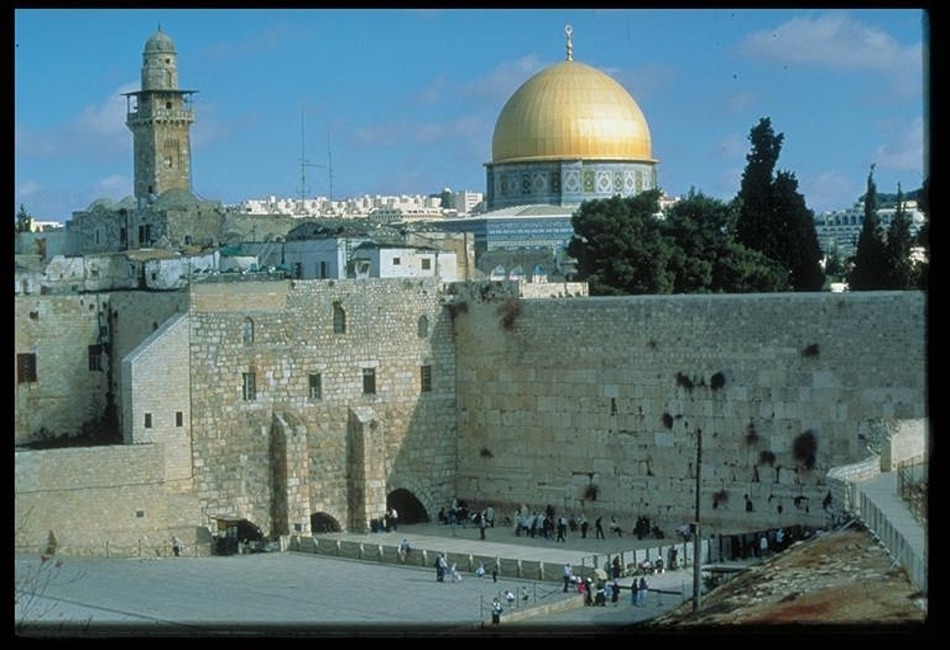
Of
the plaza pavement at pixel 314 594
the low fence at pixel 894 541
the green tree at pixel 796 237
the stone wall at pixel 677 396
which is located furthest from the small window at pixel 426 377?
the low fence at pixel 894 541

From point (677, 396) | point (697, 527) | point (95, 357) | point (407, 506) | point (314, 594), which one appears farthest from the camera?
point (407, 506)

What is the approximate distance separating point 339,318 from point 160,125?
57.4 ft

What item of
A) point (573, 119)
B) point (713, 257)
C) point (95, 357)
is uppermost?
point (573, 119)

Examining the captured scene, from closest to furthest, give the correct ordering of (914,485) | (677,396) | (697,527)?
(914,485) < (697,527) < (677,396)

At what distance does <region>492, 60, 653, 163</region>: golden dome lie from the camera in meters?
44.0

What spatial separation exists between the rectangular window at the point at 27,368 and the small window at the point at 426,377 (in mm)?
5660

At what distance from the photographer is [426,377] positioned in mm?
26203

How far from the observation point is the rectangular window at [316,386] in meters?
25.1

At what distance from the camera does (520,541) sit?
2394 cm

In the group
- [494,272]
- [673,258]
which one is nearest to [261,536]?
[673,258]

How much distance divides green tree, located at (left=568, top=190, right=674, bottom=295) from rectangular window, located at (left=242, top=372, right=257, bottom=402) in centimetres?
946

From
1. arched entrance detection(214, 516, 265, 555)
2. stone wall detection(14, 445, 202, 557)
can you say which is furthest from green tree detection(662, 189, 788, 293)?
stone wall detection(14, 445, 202, 557)

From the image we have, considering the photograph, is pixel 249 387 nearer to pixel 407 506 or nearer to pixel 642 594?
pixel 407 506

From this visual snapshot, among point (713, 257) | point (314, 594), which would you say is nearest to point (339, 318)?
point (314, 594)
